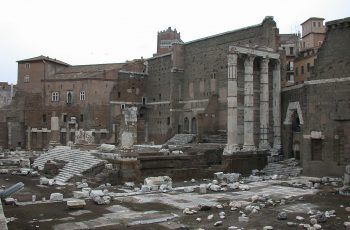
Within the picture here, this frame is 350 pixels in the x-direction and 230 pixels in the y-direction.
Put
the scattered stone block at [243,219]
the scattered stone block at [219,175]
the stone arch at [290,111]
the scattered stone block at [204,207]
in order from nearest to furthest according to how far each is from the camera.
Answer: the scattered stone block at [243,219] → the scattered stone block at [204,207] → the scattered stone block at [219,175] → the stone arch at [290,111]

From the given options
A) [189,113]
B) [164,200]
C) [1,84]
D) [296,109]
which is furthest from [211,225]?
[1,84]

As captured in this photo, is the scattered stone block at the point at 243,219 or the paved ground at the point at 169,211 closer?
the paved ground at the point at 169,211

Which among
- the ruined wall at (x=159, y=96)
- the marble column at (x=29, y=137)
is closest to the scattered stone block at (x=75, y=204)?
the ruined wall at (x=159, y=96)

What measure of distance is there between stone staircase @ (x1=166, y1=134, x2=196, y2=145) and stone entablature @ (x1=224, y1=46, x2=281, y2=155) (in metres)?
11.8

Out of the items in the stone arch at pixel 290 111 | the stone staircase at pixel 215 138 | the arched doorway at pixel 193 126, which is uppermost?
the stone arch at pixel 290 111

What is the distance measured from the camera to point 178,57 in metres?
47.2

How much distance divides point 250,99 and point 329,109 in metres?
5.92

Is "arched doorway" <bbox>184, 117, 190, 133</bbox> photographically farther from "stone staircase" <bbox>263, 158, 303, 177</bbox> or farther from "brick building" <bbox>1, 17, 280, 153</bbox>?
"stone staircase" <bbox>263, 158, 303, 177</bbox>

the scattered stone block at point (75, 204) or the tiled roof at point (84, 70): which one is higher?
the tiled roof at point (84, 70)

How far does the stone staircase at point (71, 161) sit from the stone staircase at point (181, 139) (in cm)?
1272

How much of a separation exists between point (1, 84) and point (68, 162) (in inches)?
2126

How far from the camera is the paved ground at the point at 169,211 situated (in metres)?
12.7

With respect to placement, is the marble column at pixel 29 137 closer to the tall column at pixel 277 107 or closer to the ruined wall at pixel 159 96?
the ruined wall at pixel 159 96

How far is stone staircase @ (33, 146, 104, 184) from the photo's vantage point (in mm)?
24797
